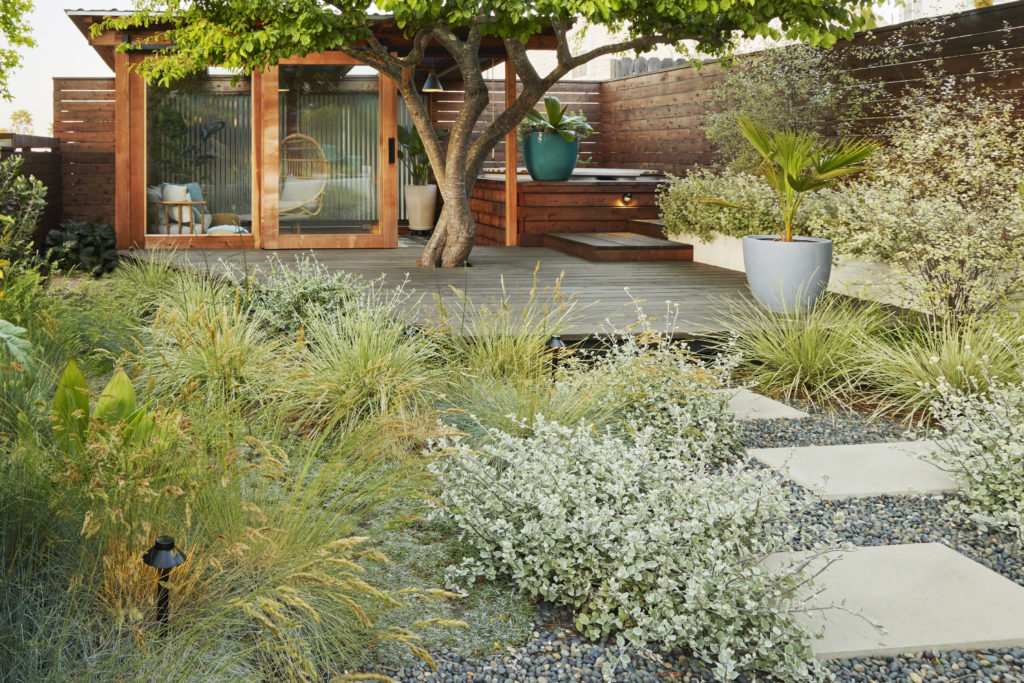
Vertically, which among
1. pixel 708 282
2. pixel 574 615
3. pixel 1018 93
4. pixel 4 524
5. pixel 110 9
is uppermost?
pixel 110 9

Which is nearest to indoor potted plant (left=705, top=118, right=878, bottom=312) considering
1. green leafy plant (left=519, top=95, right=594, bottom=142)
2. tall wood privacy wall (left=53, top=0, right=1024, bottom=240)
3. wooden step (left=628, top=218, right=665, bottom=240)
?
tall wood privacy wall (left=53, top=0, right=1024, bottom=240)

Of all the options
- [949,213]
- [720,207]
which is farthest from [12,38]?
[949,213]

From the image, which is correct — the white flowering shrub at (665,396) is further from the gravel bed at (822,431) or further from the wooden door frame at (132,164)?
the wooden door frame at (132,164)

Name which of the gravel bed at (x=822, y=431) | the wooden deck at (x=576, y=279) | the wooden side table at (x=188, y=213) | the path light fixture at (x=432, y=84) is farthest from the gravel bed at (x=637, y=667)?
the path light fixture at (x=432, y=84)

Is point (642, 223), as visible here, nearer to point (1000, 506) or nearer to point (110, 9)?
point (110, 9)

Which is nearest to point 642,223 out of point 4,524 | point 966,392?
point 966,392

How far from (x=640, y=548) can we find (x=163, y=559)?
1066mm

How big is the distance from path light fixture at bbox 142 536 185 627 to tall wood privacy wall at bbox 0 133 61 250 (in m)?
9.34

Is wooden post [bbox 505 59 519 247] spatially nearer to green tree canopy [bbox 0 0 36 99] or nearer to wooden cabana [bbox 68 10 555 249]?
wooden cabana [bbox 68 10 555 249]

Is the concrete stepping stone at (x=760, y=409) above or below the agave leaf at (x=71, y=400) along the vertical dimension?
below

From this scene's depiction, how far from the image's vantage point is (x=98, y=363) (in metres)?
4.23

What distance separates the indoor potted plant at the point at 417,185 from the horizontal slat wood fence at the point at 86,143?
3.73m

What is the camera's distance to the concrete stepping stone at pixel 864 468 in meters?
3.26

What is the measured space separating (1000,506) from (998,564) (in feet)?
0.87
